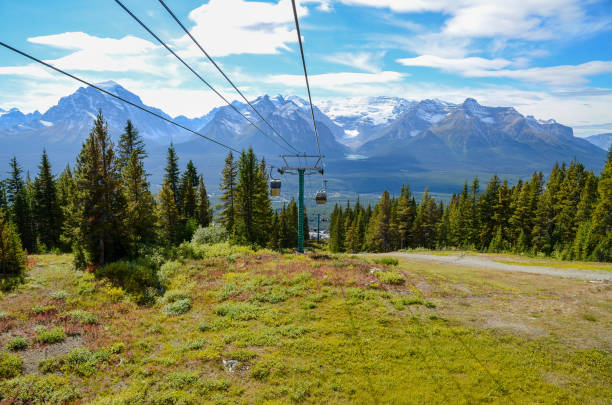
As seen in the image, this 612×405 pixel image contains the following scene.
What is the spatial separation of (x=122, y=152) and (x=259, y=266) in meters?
34.5

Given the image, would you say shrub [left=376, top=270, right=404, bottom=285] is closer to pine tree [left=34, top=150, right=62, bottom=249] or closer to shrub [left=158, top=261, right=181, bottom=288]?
shrub [left=158, top=261, right=181, bottom=288]

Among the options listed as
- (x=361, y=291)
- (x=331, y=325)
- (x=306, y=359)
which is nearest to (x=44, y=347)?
(x=306, y=359)

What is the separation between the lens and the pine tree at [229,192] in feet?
162

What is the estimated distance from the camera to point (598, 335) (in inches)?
555

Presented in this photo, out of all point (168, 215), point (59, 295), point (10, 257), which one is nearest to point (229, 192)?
point (168, 215)

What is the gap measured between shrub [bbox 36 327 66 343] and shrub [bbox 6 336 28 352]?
0.55m

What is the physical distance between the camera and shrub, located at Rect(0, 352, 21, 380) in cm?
1087

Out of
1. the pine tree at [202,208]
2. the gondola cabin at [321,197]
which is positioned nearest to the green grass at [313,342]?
the gondola cabin at [321,197]

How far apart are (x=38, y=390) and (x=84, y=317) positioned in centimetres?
635

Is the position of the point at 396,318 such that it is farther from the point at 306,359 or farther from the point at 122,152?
the point at 122,152

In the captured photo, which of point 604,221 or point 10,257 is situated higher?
point 10,257

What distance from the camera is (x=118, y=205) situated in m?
28.8

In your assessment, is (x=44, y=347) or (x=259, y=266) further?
(x=259, y=266)

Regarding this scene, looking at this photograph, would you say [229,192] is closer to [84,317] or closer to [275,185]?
[275,185]
